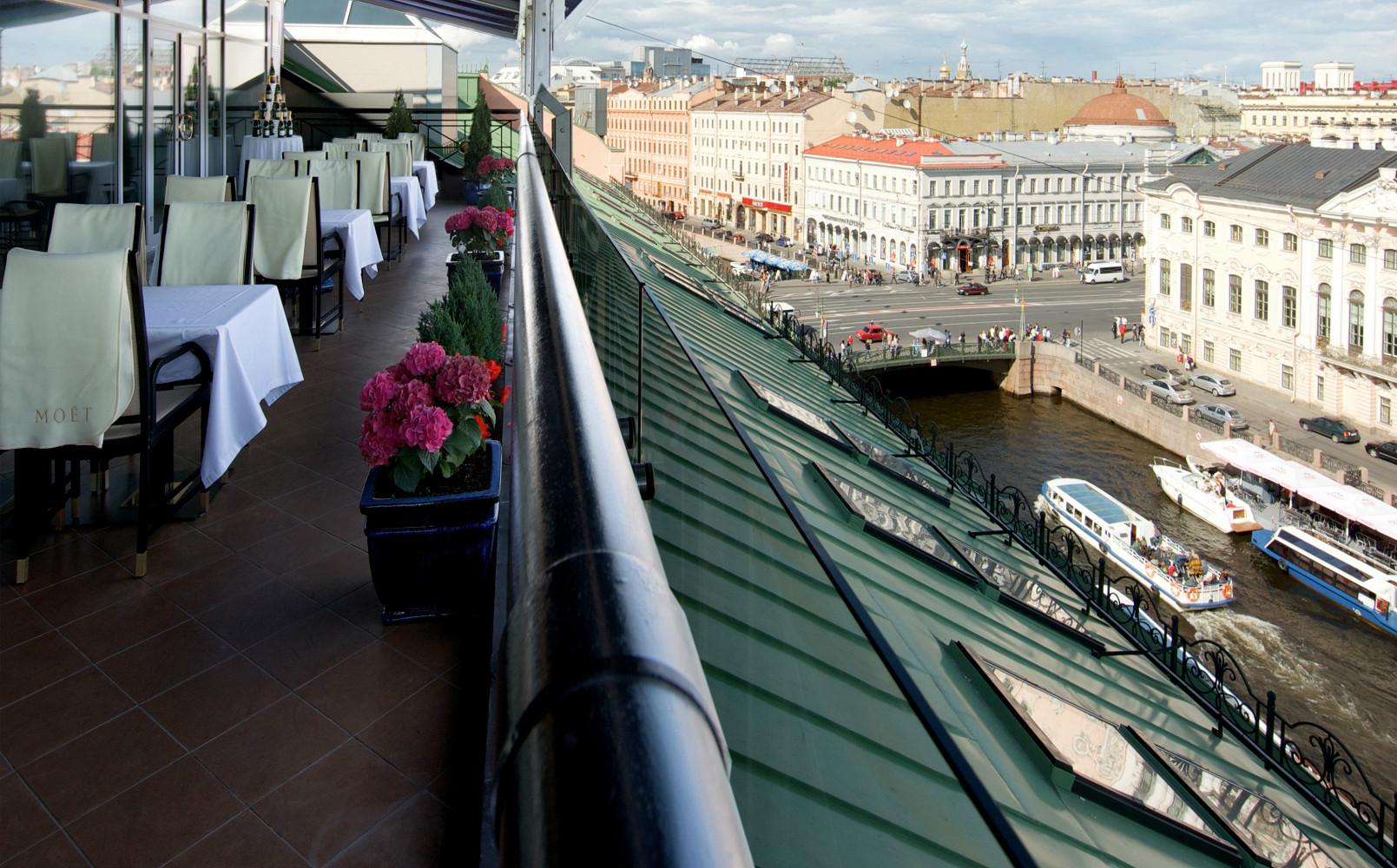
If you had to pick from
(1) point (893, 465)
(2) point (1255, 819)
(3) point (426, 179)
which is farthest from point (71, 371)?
(3) point (426, 179)

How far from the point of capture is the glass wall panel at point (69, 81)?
5961mm

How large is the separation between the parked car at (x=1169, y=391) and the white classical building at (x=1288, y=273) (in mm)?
3569

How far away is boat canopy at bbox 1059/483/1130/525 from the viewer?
25078 mm

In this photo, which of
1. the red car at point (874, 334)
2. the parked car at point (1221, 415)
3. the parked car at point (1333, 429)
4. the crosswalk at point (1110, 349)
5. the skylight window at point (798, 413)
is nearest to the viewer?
the skylight window at point (798, 413)

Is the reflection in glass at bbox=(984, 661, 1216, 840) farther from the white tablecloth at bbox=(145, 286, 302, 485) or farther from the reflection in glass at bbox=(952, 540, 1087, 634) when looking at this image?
the white tablecloth at bbox=(145, 286, 302, 485)

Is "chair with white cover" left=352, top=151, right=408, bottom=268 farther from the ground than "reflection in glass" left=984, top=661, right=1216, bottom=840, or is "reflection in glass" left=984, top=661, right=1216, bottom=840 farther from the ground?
"chair with white cover" left=352, top=151, right=408, bottom=268

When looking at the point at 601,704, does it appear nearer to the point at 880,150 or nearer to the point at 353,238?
the point at 353,238

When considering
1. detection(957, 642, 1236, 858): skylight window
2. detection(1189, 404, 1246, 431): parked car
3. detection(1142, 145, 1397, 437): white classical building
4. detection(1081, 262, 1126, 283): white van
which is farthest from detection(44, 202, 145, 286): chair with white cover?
detection(1081, 262, 1126, 283): white van

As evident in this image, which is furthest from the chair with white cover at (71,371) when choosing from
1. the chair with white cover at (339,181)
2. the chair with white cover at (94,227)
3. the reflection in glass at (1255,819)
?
the reflection in glass at (1255,819)

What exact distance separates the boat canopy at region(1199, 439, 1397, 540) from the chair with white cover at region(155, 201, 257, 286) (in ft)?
82.2

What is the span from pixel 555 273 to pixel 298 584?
1.71m

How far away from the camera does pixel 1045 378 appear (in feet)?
121

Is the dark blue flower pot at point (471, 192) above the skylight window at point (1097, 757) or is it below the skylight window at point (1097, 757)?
above

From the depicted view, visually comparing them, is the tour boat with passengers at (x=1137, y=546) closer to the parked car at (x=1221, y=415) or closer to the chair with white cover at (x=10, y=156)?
the parked car at (x=1221, y=415)
